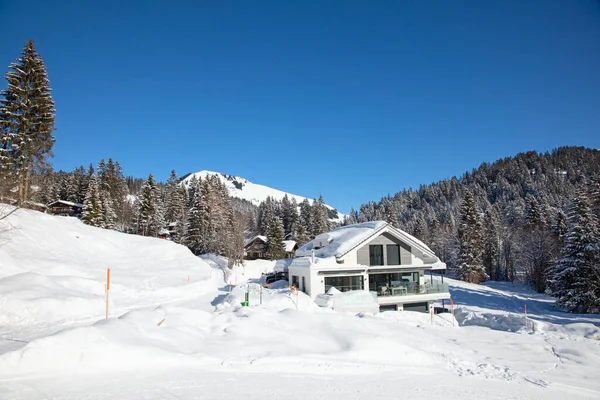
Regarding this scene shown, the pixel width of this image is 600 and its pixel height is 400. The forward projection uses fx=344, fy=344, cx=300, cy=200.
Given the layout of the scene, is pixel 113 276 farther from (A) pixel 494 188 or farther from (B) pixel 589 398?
(A) pixel 494 188

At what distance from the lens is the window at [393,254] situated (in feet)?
94.2

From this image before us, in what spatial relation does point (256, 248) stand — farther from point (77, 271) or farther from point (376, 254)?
point (77, 271)

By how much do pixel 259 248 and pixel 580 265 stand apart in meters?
47.0

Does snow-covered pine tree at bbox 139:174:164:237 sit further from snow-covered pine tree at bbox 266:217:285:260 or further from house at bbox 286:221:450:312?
house at bbox 286:221:450:312

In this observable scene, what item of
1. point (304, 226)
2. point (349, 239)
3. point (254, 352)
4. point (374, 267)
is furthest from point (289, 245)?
point (254, 352)

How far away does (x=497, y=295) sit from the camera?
3934 centimetres

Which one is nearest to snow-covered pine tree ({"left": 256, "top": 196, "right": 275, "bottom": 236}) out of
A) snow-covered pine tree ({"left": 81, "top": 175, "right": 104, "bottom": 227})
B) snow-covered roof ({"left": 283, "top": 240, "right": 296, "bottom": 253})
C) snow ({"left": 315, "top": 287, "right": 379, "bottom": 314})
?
snow-covered roof ({"left": 283, "top": 240, "right": 296, "bottom": 253})

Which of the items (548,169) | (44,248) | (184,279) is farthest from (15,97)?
(548,169)

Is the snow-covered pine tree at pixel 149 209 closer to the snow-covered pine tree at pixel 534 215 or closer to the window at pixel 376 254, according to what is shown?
the window at pixel 376 254

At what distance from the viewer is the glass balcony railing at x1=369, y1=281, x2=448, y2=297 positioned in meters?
26.5

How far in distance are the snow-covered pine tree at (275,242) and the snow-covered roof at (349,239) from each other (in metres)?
27.1

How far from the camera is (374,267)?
27.6m

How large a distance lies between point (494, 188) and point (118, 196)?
131014 mm

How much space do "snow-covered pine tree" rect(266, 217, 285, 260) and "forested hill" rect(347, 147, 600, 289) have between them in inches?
841
